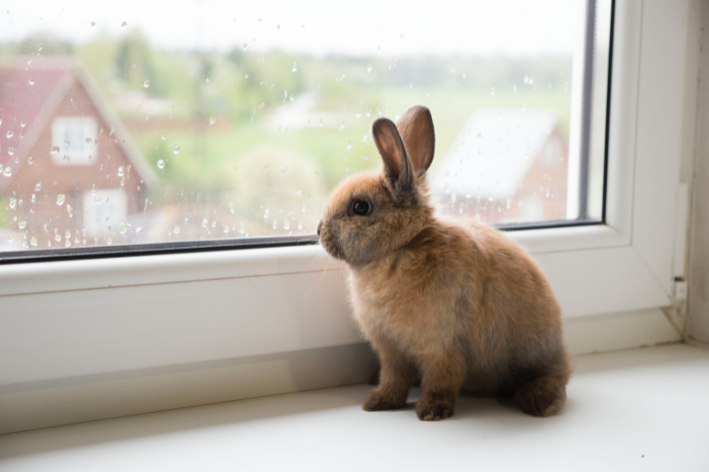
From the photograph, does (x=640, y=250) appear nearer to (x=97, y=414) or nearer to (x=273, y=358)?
(x=273, y=358)

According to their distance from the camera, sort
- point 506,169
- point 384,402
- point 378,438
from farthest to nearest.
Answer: point 506,169
point 384,402
point 378,438

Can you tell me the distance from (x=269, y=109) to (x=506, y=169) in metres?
0.50

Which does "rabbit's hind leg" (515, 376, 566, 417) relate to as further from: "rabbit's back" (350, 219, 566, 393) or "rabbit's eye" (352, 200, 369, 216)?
"rabbit's eye" (352, 200, 369, 216)

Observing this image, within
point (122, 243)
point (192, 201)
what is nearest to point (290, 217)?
point (192, 201)

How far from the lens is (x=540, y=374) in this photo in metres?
0.93

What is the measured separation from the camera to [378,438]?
0.81 meters

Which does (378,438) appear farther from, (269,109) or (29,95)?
(29,95)

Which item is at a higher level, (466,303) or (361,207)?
(361,207)

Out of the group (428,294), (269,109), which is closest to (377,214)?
(428,294)

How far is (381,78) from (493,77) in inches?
9.7

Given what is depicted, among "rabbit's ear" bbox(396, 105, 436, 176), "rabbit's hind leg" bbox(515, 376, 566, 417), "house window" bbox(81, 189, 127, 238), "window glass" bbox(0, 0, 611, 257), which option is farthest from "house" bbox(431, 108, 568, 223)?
"house window" bbox(81, 189, 127, 238)

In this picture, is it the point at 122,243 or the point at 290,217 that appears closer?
the point at 122,243

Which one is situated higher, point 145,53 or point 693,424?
point 145,53

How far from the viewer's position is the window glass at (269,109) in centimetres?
86
